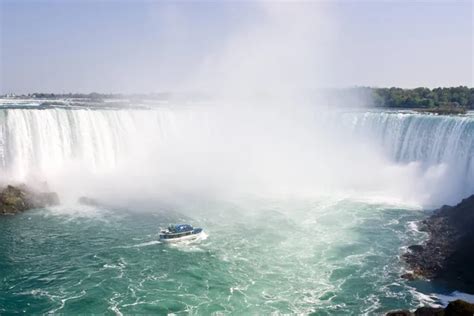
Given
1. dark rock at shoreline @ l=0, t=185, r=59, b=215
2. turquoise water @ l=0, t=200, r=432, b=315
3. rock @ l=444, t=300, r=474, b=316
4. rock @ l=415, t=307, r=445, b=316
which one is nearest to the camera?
rock @ l=444, t=300, r=474, b=316

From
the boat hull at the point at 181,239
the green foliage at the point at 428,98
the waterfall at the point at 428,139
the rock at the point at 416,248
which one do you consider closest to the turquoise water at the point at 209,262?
the boat hull at the point at 181,239

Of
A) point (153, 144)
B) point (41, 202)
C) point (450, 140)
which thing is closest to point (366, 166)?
point (450, 140)

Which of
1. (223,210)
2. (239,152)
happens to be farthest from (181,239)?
(239,152)

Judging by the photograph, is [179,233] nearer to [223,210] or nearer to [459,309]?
[223,210]

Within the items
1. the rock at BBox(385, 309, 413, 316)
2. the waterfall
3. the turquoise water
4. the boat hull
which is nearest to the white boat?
the boat hull

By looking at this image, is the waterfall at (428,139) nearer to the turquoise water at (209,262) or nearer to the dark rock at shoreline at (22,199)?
the turquoise water at (209,262)

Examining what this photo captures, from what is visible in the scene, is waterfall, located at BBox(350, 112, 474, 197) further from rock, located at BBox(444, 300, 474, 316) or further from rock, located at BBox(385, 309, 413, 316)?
rock, located at BBox(385, 309, 413, 316)
